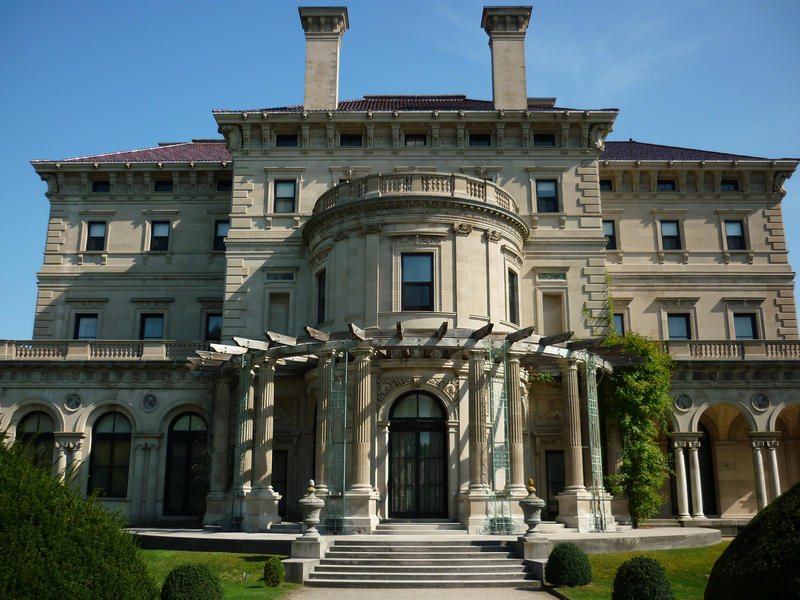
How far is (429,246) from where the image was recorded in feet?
89.7

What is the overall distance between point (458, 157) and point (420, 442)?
13631 mm

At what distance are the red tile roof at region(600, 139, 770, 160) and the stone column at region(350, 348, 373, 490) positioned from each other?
2005 centimetres

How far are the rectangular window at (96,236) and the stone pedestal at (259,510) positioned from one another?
18.1 m

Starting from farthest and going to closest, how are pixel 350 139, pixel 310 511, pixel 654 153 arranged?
pixel 654 153 < pixel 350 139 < pixel 310 511

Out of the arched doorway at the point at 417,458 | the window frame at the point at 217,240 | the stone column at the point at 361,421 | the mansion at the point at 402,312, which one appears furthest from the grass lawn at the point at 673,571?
the window frame at the point at 217,240

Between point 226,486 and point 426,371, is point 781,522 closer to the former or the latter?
point 426,371

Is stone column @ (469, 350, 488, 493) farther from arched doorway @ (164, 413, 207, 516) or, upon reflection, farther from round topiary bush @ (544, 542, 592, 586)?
arched doorway @ (164, 413, 207, 516)

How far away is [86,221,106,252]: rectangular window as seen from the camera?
37000 mm

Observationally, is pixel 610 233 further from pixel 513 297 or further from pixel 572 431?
pixel 572 431

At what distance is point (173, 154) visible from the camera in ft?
129

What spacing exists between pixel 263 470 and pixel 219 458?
3721 millimetres

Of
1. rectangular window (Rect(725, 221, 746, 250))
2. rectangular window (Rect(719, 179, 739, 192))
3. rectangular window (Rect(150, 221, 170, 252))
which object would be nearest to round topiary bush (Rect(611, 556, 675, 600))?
rectangular window (Rect(725, 221, 746, 250))

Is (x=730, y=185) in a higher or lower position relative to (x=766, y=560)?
higher

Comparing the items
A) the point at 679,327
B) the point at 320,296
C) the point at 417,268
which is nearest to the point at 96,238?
the point at 320,296
